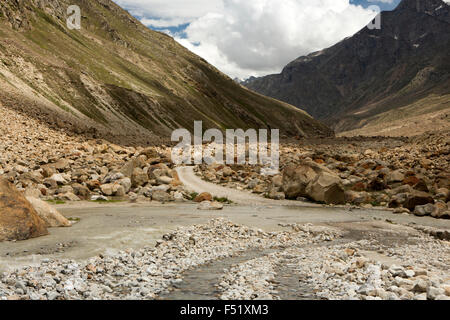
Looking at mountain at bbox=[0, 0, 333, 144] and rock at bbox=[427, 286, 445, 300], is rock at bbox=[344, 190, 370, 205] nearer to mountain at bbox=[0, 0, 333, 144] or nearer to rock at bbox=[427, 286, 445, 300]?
rock at bbox=[427, 286, 445, 300]

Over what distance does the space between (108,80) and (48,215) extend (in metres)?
95.4

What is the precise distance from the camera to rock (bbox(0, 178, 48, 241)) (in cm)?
1478

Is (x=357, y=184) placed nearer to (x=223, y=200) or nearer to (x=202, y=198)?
(x=223, y=200)

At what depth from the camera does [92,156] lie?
4362 cm

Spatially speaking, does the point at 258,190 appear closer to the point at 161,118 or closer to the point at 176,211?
the point at 176,211

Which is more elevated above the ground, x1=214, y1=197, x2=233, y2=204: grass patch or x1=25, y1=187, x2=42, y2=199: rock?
x1=25, y1=187, x2=42, y2=199: rock

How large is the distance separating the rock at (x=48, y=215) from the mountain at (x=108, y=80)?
38.6m

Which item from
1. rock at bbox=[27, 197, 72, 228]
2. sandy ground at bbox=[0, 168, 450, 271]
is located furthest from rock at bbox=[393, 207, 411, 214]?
rock at bbox=[27, 197, 72, 228]

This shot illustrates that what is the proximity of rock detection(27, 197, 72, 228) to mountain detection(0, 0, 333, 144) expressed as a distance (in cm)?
3859

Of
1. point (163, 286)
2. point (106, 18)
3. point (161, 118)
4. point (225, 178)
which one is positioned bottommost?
point (163, 286)

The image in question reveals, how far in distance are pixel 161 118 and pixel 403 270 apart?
333 feet

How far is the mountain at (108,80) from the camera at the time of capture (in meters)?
69.7

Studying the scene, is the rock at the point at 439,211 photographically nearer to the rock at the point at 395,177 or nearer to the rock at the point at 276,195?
the rock at the point at 395,177

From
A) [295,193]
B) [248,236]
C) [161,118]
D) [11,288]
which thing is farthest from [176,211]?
[161,118]
